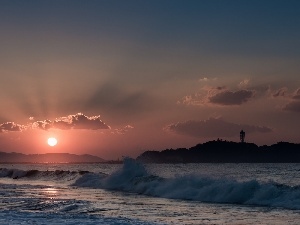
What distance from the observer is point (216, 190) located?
3800cm

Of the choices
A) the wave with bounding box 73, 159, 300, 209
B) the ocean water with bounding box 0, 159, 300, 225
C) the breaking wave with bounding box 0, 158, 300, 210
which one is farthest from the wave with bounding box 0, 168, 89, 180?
the ocean water with bounding box 0, 159, 300, 225

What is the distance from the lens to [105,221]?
20672 millimetres

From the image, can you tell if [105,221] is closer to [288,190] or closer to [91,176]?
[288,190]

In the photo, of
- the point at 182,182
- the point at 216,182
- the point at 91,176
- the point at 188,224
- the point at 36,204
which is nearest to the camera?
the point at 188,224

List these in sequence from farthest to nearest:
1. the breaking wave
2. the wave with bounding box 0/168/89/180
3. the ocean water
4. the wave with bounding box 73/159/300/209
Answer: the wave with bounding box 0/168/89/180
the breaking wave
the wave with bounding box 73/159/300/209
the ocean water

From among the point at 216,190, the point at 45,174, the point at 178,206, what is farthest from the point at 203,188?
the point at 45,174

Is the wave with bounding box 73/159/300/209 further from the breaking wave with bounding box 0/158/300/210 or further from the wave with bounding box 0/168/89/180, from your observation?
the wave with bounding box 0/168/89/180

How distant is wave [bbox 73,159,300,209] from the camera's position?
3275 cm

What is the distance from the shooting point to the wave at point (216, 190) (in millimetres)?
32750

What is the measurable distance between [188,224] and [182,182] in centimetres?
2404

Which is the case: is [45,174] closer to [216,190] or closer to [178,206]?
[216,190]

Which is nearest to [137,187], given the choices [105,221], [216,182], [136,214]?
[216,182]

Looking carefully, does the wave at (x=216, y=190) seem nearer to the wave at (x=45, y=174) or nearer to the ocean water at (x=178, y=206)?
the ocean water at (x=178, y=206)

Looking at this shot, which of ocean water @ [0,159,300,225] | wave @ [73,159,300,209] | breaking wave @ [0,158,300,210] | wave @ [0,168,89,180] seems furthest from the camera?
wave @ [0,168,89,180]
